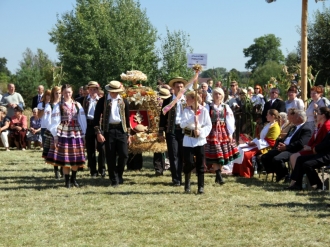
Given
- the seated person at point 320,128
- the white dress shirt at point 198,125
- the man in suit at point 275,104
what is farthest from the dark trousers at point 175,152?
the man in suit at point 275,104

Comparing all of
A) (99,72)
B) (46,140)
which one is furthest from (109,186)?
(99,72)

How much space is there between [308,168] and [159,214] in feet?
10.1

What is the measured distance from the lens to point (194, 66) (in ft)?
34.8

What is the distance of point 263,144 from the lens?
42.4ft

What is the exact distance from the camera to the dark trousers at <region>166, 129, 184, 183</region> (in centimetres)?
1201

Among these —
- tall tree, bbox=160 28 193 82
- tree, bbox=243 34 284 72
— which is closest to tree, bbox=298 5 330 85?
tall tree, bbox=160 28 193 82

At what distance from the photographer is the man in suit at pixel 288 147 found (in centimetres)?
1174

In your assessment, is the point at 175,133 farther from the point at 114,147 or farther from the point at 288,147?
the point at 288,147

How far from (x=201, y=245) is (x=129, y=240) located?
0.80 m

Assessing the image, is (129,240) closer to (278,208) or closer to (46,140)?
(278,208)

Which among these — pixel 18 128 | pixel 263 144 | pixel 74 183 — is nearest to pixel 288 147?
pixel 263 144

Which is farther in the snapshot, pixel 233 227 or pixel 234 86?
pixel 234 86

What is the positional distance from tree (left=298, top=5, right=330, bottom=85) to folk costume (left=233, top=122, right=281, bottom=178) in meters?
19.4

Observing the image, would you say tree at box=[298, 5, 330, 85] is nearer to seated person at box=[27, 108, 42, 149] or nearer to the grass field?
seated person at box=[27, 108, 42, 149]
